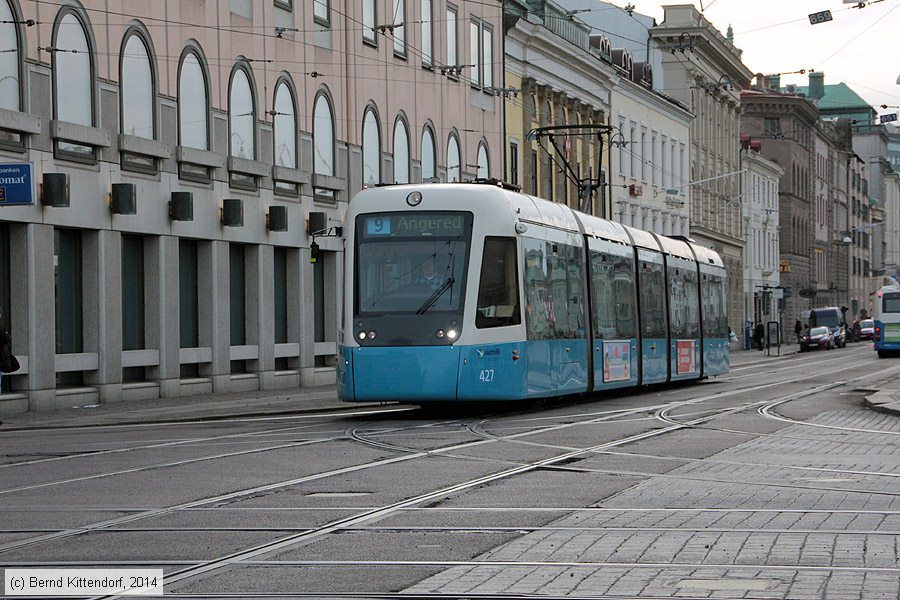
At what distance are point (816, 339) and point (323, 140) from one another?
53.9 metres

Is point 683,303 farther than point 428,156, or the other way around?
point 428,156

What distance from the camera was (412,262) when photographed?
22.7 metres

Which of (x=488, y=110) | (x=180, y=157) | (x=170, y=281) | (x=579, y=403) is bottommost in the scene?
(x=579, y=403)

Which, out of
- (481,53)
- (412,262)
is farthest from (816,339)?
(412,262)

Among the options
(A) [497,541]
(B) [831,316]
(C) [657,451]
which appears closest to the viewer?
(A) [497,541]

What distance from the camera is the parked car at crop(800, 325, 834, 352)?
88625mm

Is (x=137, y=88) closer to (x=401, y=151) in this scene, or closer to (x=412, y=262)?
(x=412, y=262)

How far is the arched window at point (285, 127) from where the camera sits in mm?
37875

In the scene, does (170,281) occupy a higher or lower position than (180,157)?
lower

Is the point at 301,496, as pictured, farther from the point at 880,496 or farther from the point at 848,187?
the point at 848,187

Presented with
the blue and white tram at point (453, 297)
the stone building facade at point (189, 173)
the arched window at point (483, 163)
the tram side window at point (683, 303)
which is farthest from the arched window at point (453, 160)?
the blue and white tram at point (453, 297)

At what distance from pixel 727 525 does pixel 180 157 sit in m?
23.0

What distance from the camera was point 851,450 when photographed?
1764cm

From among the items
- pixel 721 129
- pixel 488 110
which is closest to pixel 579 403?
pixel 488 110
